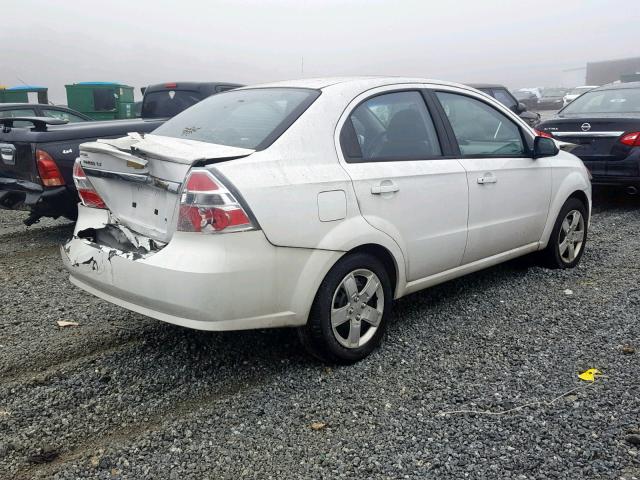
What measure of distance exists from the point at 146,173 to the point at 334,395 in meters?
1.51

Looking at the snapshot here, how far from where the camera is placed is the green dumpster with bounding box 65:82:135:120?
60.2 feet

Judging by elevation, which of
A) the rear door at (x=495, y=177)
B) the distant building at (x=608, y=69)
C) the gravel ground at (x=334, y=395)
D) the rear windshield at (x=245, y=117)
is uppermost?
the distant building at (x=608, y=69)

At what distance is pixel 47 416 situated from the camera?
10.0ft

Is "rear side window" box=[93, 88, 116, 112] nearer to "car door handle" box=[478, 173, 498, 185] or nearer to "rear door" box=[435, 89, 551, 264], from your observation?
"rear door" box=[435, 89, 551, 264]

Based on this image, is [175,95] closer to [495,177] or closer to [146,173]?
[495,177]

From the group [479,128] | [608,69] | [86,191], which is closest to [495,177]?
[479,128]

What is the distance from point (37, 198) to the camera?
581 centimetres

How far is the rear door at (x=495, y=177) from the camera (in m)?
4.21

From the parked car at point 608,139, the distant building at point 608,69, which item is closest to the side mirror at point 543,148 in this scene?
the parked car at point 608,139

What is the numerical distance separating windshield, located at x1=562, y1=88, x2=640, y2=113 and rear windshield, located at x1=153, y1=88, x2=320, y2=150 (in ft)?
20.1

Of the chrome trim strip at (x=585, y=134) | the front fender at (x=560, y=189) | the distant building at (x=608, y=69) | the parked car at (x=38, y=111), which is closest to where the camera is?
the front fender at (x=560, y=189)

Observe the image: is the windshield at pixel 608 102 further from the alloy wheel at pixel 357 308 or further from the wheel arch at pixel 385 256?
the alloy wheel at pixel 357 308

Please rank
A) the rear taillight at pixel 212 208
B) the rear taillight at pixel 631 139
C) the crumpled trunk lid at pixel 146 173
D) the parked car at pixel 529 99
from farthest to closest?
the parked car at pixel 529 99, the rear taillight at pixel 631 139, the crumpled trunk lid at pixel 146 173, the rear taillight at pixel 212 208

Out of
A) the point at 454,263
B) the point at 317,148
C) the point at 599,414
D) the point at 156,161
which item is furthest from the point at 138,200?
the point at 599,414
